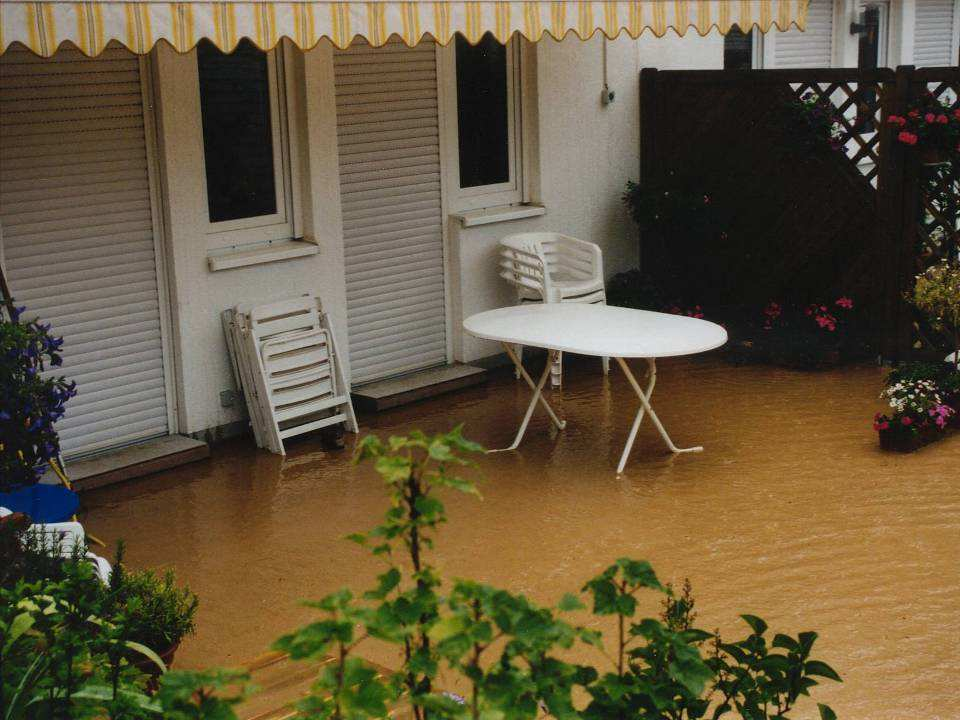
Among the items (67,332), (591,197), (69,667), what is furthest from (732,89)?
(69,667)

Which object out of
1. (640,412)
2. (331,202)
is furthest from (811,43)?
(640,412)

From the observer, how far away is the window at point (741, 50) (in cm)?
1433

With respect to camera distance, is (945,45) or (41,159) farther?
(945,45)

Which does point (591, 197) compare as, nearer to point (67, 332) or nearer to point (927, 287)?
point (927, 287)

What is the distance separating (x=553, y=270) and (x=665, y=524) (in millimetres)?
4231

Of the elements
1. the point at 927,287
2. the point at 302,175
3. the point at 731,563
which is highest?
the point at 302,175

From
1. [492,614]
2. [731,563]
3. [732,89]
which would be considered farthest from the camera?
[732,89]

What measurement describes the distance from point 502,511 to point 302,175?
3.39 m

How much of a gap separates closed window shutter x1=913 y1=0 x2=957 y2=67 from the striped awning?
280 inches

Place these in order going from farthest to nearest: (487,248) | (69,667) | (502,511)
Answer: (487,248) < (502,511) < (69,667)

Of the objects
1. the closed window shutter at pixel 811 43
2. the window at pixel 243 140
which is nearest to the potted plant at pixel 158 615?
the window at pixel 243 140

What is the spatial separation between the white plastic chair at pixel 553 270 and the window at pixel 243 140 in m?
2.14

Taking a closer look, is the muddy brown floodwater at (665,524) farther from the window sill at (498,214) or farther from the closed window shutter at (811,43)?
the closed window shutter at (811,43)

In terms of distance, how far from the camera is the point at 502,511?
8047 mm
